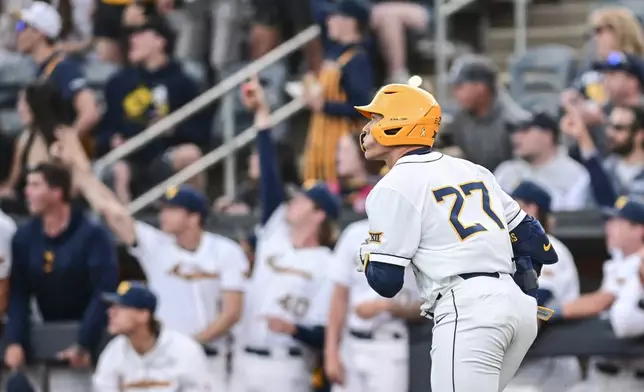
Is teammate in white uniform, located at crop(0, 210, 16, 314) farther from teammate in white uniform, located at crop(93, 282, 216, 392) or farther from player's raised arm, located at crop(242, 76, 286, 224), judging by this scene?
player's raised arm, located at crop(242, 76, 286, 224)

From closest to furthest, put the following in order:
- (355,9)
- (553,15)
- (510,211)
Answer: (510,211) < (355,9) < (553,15)

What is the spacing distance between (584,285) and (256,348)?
6.61 feet

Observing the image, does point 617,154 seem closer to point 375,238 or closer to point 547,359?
point 547,359

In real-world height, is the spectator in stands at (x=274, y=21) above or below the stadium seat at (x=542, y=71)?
above

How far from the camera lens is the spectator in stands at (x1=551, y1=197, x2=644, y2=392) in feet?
23.7

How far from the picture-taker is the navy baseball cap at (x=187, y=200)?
8.00m

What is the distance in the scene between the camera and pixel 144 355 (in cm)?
752

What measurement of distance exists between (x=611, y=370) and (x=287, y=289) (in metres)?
1.71

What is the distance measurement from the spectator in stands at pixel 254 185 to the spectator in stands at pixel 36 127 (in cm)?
115

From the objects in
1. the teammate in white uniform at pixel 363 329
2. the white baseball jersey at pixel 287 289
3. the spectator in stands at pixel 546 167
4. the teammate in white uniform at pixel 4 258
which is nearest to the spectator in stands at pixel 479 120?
the spectator in stands at pixel 546 167

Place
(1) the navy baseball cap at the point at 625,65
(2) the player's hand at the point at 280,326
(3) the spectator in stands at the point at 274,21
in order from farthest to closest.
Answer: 1. (3) the spectator in stands at the point at 274,21
2. (1) the navy baseball cap at the point at 625,65
3. (2) the player's hand at the point at 280,326

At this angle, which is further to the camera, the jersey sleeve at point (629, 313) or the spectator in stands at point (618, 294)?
the spectator in stands at point (618, 294)

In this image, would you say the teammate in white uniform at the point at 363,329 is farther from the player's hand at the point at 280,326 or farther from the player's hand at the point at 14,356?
the player's hand at the point at 14,356

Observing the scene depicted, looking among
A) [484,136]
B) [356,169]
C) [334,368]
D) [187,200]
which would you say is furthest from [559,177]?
[187,200]
